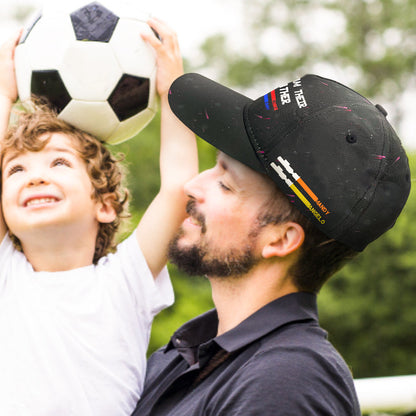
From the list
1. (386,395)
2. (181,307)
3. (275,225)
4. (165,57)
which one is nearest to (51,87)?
(165,57)

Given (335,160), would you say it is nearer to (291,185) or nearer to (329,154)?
(329,154)

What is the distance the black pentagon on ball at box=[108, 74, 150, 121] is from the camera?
2.46m

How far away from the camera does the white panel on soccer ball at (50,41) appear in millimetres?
2408

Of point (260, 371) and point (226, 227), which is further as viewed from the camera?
point (226, 227)

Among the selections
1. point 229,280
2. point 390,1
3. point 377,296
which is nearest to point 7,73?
point 229,280

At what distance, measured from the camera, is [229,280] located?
210 cm

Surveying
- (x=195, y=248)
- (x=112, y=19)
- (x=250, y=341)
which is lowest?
(x=250, y=341)

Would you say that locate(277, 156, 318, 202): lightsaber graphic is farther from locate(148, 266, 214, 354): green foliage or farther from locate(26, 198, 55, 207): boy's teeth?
locate(148, 266, 214, 354): green foliage

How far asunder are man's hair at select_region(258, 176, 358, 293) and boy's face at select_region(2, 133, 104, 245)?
87cm

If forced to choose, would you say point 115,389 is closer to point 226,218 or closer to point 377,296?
point 226,218

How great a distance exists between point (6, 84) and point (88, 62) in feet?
1.39

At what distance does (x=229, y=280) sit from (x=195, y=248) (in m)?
0.17

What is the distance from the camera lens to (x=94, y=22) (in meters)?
2.44

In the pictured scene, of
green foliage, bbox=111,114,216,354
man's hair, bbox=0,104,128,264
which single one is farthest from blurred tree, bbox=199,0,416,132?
man's hair, bbox=0,104,128,264
